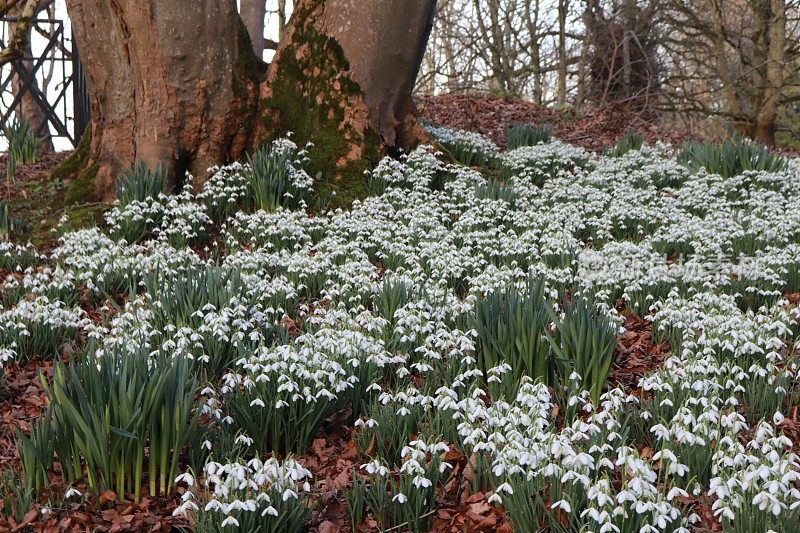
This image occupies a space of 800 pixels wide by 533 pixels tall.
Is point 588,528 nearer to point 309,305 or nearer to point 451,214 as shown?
point 309,305

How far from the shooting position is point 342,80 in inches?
278

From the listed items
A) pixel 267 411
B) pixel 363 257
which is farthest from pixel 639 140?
pixel 267 411

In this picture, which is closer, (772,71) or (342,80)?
(342,80)

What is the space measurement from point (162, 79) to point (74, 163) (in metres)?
1.60

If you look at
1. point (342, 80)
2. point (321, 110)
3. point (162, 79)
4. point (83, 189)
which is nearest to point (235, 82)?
point (162, 79)

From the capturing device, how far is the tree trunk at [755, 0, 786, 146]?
10.2 m

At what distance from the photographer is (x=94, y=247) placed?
5672 millimetres

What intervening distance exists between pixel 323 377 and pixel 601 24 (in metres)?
12.0

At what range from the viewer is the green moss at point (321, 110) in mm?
7082

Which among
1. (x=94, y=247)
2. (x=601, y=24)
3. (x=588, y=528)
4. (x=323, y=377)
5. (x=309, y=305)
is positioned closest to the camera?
(x=588, y=528)

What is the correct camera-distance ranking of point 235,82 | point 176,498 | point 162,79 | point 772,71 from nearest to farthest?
point 176,498
point 162,79
point 235,82
point 772,71

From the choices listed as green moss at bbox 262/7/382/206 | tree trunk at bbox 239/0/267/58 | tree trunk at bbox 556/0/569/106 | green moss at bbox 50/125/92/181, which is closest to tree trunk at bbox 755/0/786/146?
tree trunk at bbox 556/0/569/106

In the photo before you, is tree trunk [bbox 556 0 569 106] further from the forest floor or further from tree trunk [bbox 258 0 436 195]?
the forest floor

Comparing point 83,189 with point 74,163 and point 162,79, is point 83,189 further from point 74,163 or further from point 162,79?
point 162,79
